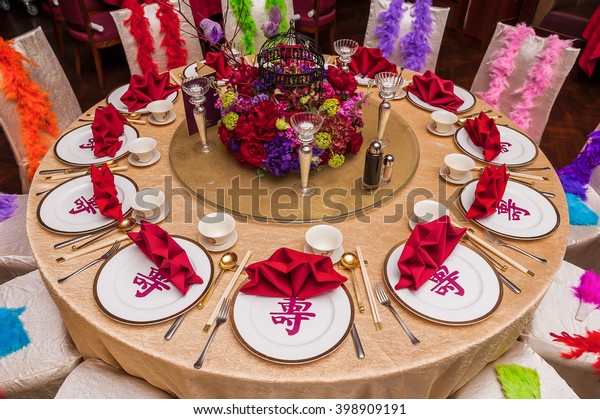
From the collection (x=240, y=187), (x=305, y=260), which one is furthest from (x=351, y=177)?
(x=305, y=260)

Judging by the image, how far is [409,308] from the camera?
1.13 m

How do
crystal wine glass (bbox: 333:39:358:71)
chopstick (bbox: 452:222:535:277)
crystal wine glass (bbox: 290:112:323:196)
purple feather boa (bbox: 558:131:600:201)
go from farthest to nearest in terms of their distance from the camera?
crystal wine glass (bbox: 333:39:358:71) < purple feather boa (bbox: 558:131:600:201) < crystal wine glass (bbox: 290:112:323:196) < chopstick (bbox: 452:222:535:277)

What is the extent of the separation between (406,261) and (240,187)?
2.23 feet

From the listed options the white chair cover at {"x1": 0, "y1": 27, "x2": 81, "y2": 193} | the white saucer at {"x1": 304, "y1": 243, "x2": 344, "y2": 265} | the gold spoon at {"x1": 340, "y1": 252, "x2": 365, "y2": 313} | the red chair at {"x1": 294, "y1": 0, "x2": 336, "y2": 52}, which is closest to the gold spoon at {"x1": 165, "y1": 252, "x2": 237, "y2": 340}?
the white saucer at {"x1": 304, "y1": 243, "x2": 344, "y2": 265}

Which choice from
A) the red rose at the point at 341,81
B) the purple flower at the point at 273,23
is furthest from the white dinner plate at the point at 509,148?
the purple flower at the point at 273,23

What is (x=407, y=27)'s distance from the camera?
2514 millimetres

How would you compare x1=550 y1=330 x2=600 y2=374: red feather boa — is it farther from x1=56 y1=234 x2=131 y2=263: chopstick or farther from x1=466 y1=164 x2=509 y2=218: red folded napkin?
x1=56 y1=234 x2=131 y2=263: chopstick

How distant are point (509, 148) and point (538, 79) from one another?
2.23ft

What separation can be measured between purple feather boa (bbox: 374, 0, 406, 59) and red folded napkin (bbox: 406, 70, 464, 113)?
1.99ft

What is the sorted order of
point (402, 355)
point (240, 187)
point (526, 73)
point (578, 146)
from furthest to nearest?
point (578, 146)
point (526, 73)
point (240, 187)
point (402, 355)

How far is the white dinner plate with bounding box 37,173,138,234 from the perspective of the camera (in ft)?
4.50

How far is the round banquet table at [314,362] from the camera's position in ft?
3.35

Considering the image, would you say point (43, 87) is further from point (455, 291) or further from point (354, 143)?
point (455, 291)
